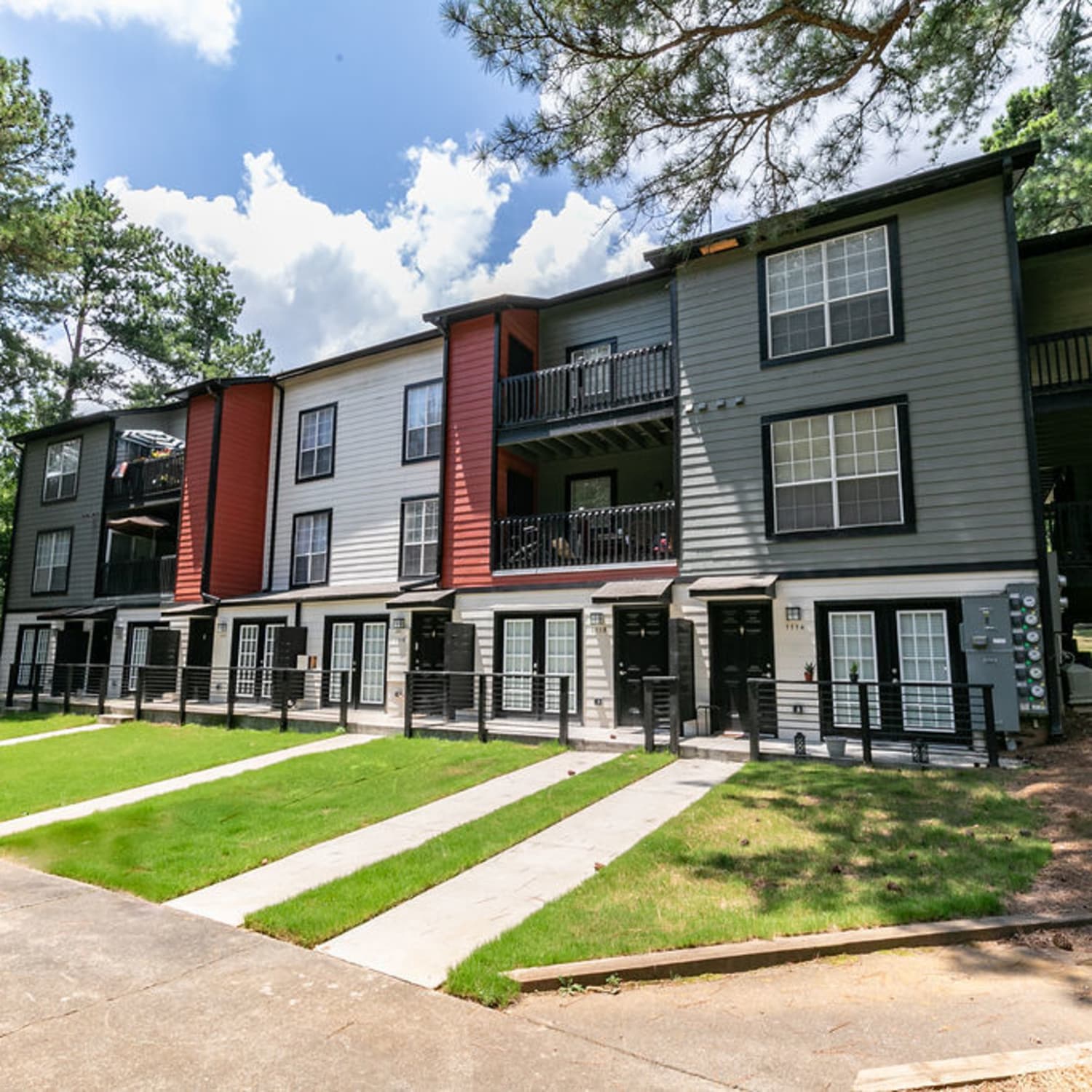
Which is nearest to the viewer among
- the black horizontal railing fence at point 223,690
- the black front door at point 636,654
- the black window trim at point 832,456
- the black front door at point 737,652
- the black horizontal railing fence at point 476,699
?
the black window trim at point 832,456

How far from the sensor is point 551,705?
44.3 feet

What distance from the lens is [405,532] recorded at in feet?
54.6

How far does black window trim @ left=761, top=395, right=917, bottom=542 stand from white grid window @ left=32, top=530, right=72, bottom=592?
73.6ft

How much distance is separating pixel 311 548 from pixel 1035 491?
16078mm

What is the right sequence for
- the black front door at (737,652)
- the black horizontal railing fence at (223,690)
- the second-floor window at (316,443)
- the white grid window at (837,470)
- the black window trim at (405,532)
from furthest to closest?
the second-floor window at (316,443), the black window trim at (405,532), the black horizontal railing fence at (223,690), the black front door at (737,652), the white grid window at (837,470)

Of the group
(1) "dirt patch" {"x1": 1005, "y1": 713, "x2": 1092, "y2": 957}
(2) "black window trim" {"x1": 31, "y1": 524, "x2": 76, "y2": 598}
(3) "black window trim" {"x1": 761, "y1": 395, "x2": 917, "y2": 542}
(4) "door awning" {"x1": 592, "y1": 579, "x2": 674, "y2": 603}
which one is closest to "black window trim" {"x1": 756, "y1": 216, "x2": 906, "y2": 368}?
(3) "black window trim" {"x1": 761, "y1": 395, "x2": 917, "y2": 542}

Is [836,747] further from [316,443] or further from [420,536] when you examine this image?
[316,443]

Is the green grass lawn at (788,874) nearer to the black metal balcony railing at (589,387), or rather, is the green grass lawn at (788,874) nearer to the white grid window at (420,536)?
the black metal balcony railing at (589,387)

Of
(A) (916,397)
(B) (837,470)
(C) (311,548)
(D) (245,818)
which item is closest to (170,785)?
(D) (245,818)

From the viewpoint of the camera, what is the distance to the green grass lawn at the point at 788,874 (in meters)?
4.13

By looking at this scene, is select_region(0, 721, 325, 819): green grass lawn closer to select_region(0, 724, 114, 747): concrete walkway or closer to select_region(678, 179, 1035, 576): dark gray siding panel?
select_region(0, 724, 114, 747): concrete walkway

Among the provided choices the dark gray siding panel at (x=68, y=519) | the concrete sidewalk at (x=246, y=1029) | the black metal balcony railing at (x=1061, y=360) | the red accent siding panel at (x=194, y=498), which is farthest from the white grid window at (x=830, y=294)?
the dark gray siding panel at (x=68, y=519)

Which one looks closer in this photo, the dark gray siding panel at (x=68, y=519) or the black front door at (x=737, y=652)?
the black front door at (x=737, y=652)

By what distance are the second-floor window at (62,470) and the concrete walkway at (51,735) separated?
36.4 ft
